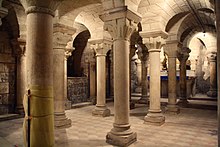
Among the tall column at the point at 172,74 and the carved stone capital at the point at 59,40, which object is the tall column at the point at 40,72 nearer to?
the carved stone capital at the point at 59,40

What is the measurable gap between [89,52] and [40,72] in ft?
29.4

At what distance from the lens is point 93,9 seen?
6.75 metres

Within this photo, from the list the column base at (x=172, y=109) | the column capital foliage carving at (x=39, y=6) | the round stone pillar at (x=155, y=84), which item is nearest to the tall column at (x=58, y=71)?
the column capital foliage carving at (x=39, y=6)

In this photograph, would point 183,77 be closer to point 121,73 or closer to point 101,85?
point 101,85

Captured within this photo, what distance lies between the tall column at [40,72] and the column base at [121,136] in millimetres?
1601

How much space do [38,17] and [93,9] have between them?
158 inches

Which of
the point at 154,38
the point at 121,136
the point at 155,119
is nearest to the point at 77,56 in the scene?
the point at 154,38

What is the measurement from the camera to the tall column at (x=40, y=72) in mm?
2914

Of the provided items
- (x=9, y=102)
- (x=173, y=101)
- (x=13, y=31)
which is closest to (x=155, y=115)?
(x=173, y=101)

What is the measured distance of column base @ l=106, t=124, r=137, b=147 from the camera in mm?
4152

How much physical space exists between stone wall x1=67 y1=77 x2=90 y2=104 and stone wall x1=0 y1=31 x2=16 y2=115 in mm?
3170

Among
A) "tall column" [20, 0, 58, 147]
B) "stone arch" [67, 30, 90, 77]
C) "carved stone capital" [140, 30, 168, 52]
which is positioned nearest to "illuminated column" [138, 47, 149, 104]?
"stone arch" [67, 30, 90, 77]

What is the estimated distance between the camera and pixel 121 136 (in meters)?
4.20

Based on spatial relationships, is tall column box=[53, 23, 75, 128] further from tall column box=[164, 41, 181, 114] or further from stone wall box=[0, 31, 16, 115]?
tall column box=[164, 41, 181, 114]
